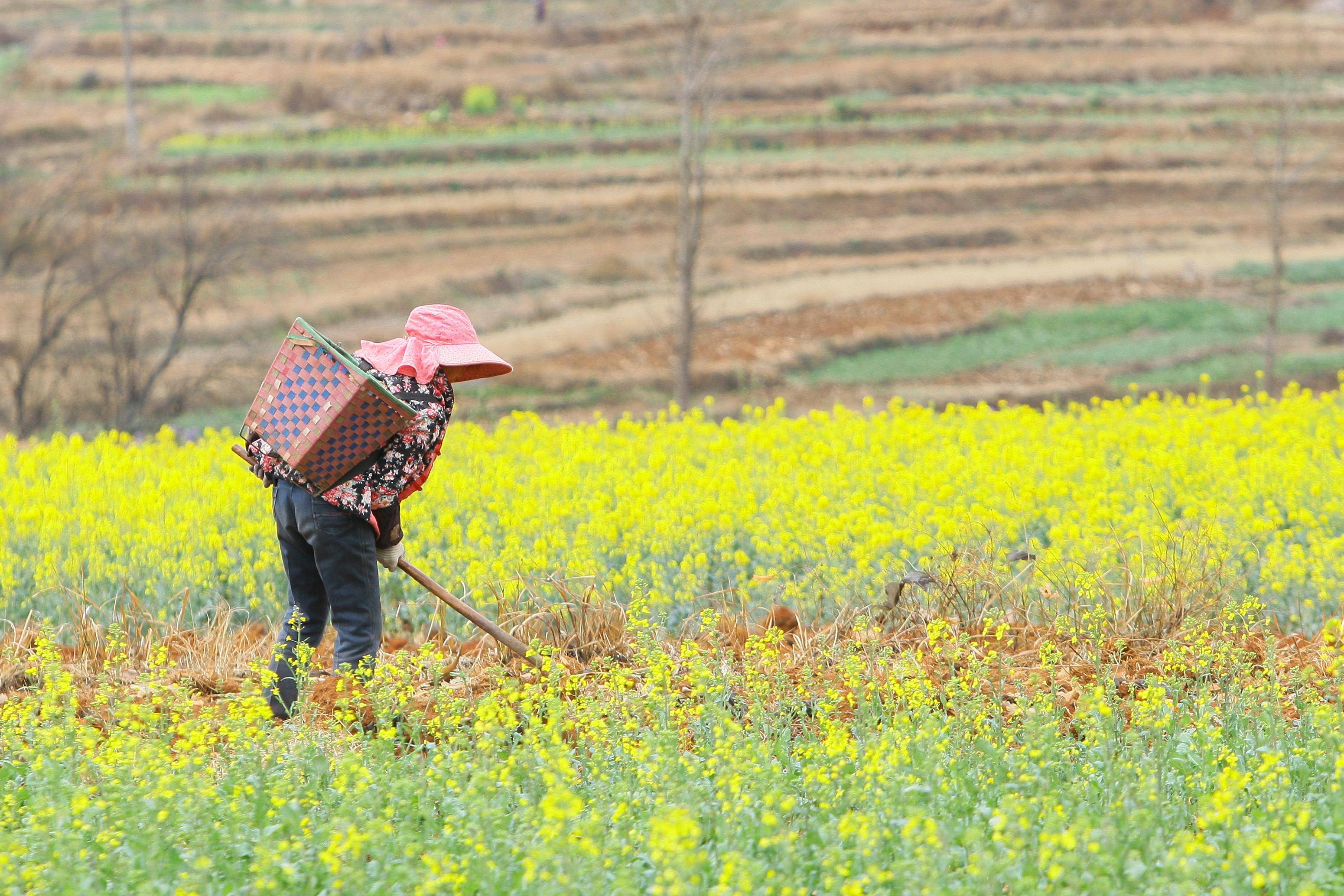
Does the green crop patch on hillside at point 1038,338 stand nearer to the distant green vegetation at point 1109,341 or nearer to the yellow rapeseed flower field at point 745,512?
the distant green vegetation at point 1109,341

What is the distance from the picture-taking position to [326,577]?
4641mm

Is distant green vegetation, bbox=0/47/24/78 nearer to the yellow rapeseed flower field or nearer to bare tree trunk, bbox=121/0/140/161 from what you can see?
bare tree trunk, bbox=121/0/140/161

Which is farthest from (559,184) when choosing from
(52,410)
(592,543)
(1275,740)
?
(1275,740)

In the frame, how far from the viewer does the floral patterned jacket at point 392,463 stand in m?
4.53

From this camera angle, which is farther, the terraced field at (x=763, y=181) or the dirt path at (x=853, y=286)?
the dirt path at (x=853, y=286)

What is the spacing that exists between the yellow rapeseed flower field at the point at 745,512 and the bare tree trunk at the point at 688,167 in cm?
1020

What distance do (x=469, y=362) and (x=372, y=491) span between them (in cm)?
57

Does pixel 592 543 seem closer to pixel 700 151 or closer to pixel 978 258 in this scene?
pixel 700 151

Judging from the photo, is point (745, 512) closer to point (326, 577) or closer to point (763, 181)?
point (326, 577)

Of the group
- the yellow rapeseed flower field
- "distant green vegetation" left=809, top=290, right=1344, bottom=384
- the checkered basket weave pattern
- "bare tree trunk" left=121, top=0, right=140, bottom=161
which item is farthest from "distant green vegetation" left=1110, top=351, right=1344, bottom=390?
"bare tree trunk" left=121, top=0, right=140, bottom=161

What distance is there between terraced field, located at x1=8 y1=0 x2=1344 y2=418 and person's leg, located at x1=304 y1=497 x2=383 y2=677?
1482cm

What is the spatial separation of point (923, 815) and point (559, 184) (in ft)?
108

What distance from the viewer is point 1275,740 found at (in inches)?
149

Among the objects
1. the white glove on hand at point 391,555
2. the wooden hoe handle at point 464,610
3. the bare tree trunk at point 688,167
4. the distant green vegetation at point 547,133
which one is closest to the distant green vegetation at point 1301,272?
the distant green vegetation at point 547,133
